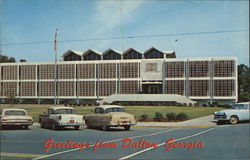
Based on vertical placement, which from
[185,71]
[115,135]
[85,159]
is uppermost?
[185,71]

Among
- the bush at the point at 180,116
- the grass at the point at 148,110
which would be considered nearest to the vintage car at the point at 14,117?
the grass at the point at 148,110

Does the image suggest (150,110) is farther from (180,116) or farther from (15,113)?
(15,113)

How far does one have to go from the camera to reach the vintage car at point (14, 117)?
20.4 ft

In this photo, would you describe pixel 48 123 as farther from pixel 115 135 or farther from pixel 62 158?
pixel 115 135

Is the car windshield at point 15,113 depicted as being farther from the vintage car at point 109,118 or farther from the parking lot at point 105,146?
the vintage car at point 109,118

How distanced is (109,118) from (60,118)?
99 centimetres

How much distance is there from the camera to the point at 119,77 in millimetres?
6406

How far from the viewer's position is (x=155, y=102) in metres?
6.66

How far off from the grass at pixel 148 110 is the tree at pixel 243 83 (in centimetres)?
55

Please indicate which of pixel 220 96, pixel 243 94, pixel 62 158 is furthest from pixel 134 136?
pixel 243 94

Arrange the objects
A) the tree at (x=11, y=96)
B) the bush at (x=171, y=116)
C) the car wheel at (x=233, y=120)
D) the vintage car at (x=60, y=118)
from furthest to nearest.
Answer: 1. the car wheel at (x=233, y=120)
2. the bush at (x=171, y=116)
3. the tree at (x=11, y=96)
4. the vintage car at (x=60, y=118)

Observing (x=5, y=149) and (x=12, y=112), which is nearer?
(x=12, y=112)

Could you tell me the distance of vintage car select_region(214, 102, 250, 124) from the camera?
636 centimetres

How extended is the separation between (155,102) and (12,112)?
2.91m
